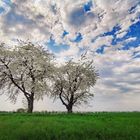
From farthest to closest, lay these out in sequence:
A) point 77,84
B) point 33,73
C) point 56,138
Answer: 1. point 77,84
2. point 33,73
3. point 56,138

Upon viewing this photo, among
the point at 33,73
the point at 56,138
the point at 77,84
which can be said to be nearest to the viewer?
the point at 56,138

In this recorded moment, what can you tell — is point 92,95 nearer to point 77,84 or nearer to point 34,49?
point 77,84

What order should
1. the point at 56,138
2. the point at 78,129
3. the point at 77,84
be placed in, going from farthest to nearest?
the point at 77,84
the point at 78,129
the point at 56,138

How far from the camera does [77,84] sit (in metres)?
67.4

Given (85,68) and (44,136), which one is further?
(85,68)

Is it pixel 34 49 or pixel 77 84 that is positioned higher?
pixel 34 49

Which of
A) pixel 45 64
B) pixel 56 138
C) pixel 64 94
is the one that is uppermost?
pixel 45 64

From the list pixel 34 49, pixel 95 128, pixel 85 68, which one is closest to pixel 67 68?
pixel 85 68

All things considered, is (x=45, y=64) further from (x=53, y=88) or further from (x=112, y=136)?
(x=112, y=136)

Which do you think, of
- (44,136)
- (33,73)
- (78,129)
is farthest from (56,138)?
(33,73)

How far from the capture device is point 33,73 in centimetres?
6103

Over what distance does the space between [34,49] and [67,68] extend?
8.59 metres

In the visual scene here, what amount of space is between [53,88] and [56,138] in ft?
158

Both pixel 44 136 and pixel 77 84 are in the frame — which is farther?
pixel 77 84
